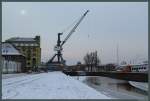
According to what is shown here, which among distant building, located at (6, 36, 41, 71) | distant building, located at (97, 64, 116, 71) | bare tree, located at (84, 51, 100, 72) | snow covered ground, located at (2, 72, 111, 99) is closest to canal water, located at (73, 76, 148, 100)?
snow covered ground, located at (2, 72, 111, 99)

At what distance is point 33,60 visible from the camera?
488ft

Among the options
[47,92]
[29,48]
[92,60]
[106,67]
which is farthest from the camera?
[106,67]

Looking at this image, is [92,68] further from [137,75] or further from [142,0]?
[142,0]

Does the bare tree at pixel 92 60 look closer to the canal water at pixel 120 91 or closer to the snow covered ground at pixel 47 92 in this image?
the canal water at pixel 120 91

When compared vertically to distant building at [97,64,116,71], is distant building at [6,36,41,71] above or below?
above

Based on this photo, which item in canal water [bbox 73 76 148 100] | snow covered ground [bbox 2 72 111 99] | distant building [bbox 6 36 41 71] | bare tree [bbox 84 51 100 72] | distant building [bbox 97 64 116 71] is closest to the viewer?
snow covered ground [bbox 2 72 111 99]

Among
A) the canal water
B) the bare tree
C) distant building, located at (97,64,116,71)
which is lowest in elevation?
the canal water

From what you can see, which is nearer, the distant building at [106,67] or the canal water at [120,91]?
the canal water at [120,91]

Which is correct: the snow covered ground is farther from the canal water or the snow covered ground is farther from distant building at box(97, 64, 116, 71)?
distant building at box(97, 64, 116, 71)

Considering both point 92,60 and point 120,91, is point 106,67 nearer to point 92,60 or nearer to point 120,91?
point 92,60

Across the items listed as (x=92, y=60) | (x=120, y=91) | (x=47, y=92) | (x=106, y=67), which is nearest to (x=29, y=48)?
(x=92, y=60)

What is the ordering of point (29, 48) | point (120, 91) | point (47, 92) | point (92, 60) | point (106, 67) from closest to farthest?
point (47, 92) < point (120, 91) < point (29, 48) < point (92, 60) < point (106, 67)

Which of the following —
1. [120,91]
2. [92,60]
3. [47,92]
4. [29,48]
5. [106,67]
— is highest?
[29,48]

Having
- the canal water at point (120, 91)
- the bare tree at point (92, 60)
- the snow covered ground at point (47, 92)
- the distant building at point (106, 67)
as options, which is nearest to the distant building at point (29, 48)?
the bare tree at point (92, 60)
